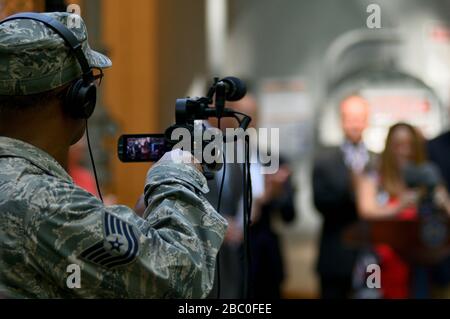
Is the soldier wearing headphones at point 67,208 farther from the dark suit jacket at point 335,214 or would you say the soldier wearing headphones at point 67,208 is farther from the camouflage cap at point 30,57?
the dark suit jacket at point 335,214

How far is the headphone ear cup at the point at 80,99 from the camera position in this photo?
109 inches

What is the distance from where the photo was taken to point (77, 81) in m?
2.80

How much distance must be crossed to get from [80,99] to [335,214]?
4583 millimetres

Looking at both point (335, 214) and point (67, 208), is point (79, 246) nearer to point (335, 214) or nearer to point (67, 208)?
point (67, 208)

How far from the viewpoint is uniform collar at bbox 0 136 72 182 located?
2725mm

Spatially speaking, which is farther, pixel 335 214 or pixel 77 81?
pixel 335 214

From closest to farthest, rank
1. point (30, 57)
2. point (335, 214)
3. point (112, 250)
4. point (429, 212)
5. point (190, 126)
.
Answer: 1. point (112, 250)
2. point (30, 57)
3. point (190, 126)
4. point (429, 212)
5. point (335, 214)

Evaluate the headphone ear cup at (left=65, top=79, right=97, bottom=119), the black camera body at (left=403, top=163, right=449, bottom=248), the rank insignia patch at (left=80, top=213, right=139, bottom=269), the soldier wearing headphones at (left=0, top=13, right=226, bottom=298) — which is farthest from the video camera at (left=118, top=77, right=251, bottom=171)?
the black camera body at (left=403, top=163, right=449, bottom=248)

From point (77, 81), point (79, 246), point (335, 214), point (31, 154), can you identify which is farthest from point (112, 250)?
point (335, 214)

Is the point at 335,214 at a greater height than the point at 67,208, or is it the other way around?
the point at 335,214

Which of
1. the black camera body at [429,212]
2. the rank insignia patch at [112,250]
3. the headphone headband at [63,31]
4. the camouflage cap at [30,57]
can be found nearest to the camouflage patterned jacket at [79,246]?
the rank insignia patch at [112,250]

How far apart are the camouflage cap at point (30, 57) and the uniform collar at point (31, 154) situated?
0.40 ft

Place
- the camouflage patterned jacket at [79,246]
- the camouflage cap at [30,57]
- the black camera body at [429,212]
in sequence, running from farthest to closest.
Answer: the black camera body at [429,212]
the camouflage cap at [30,57]
the camouflage patterned jacket at [79,246]

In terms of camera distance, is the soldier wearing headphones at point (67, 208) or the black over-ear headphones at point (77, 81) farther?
the black over-ear headphones at point (77, 81)
